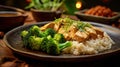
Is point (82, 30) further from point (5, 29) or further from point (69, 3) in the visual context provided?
point (69, 3)

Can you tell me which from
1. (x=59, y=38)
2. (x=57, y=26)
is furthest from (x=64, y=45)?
(x=57, y=26)

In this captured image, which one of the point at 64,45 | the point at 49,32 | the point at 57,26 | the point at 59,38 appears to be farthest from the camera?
the point at 57,26

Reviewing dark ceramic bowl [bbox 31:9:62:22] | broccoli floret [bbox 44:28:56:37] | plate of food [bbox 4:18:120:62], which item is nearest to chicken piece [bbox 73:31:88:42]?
plate of food [bbox 4:18:120:62]

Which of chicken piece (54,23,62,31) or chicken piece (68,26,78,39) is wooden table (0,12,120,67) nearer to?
chicken piece (68,26,78,39)

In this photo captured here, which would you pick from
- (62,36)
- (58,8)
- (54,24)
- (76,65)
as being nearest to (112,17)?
(58,8)

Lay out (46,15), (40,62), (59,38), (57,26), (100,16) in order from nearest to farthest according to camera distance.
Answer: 1. (40,62)
2. (59,38)
3. (57,26)
4. (46,15)
5. (100,16)

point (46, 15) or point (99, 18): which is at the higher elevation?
point (46, 15)

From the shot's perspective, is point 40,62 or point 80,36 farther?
point 80,36

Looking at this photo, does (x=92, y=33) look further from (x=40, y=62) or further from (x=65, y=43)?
(x=40, y=62)
